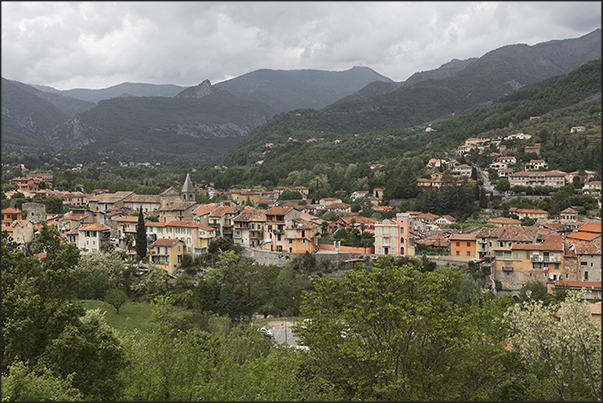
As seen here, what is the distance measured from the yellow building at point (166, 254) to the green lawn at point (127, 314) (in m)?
6.46

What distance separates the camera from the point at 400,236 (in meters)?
40.8

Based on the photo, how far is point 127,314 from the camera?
32625 millimetres

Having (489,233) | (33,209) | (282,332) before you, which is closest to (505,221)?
(489,233)

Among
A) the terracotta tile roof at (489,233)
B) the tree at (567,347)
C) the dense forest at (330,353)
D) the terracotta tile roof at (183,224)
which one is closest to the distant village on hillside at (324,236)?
the terracotta tile roof at (489,233)

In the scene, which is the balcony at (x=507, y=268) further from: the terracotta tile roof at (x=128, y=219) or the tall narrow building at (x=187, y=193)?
the tall narrow building at (x=187, y=193)

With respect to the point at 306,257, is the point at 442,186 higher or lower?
higher

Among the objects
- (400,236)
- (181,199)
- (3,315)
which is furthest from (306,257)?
(3,315)

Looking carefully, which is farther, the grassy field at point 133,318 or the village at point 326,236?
the village at point 326,236

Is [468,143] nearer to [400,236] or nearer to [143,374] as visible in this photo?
[400,236]

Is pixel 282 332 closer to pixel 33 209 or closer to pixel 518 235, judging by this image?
pixel 518 235

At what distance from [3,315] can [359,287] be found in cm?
957

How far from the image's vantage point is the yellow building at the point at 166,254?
1639 inches

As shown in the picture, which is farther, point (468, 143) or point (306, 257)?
point (468, 143)

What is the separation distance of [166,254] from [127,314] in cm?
964
